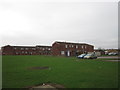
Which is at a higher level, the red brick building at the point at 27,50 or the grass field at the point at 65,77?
the grass field at the point at 65,77

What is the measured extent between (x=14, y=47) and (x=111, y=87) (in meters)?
83.6

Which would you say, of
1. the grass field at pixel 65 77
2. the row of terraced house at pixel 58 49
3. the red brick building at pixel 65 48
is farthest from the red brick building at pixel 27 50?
the grass field at pixel 65 77

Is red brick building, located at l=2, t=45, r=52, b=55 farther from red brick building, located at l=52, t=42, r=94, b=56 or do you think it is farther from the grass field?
the grass field

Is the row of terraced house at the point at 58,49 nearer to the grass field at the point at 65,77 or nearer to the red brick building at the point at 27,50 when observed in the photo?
the red brick building at the point at 27,50

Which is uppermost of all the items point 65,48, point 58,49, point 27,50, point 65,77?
point 65,48

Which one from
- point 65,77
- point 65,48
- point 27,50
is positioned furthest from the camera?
point 27,50

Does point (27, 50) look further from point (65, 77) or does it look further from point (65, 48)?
point (65, 77)

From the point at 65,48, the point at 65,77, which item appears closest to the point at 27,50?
the point at 65,48

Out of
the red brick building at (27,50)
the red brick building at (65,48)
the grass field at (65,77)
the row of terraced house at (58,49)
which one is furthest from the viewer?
the red brick building at (27,50)

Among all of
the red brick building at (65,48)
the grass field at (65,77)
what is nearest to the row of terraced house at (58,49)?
the red brick building at (65,48)

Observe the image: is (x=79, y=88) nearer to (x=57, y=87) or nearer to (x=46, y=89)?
(x=57, y=87)

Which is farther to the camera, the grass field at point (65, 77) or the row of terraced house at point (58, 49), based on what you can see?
the row of terraced house at point (58, 49)

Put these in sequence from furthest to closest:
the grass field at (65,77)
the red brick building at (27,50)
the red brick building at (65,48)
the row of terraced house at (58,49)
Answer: the red brick building at (27,50) → the row of terraced house at (58,49) → the red brick building at (65,48) → the grass field at (65,77)

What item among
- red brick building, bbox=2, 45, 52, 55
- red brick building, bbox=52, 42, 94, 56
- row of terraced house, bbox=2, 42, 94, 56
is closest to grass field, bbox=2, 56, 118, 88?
row of terraced house, bbox=2, 42, 94, 56
